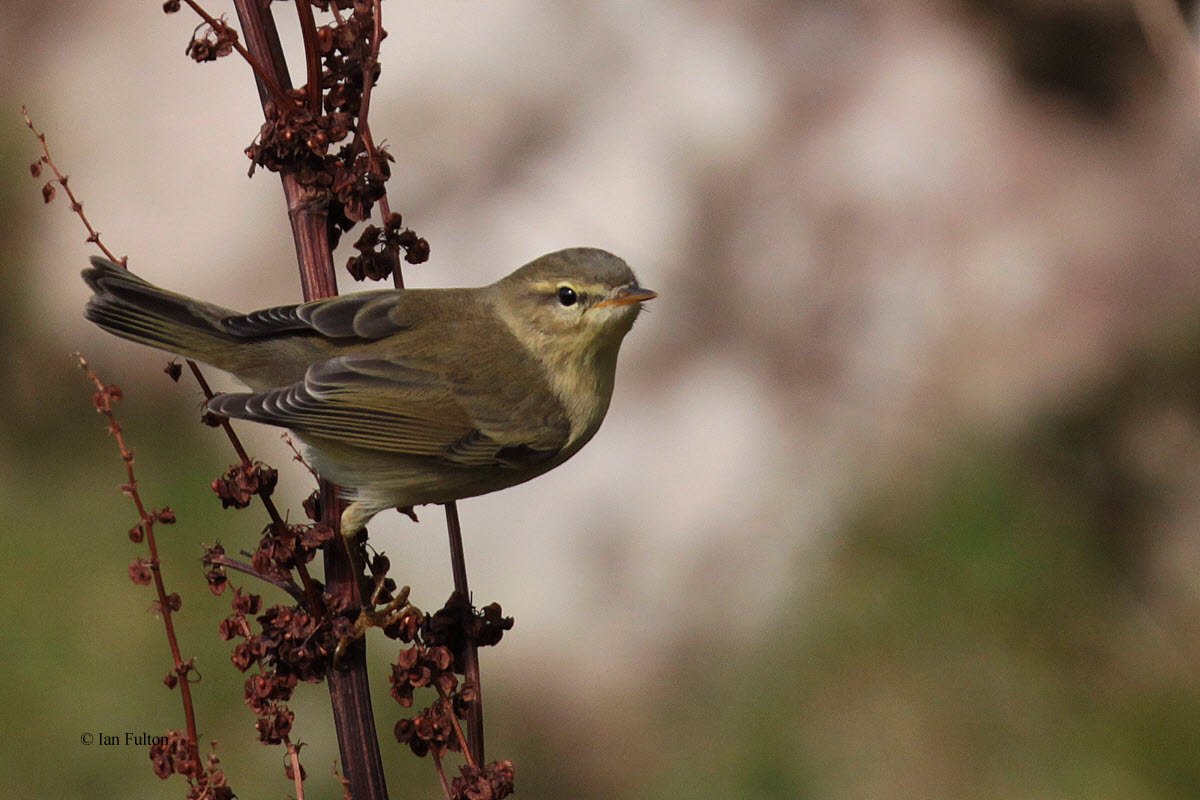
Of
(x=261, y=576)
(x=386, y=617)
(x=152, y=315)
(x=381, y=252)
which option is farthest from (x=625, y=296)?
(x=261, y=576)

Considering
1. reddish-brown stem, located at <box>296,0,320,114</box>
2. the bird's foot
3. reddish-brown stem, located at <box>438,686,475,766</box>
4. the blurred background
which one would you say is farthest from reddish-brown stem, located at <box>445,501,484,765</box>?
the blurred background

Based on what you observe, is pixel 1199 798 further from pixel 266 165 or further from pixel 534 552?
pixel 266 165

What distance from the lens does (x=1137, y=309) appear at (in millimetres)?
5348

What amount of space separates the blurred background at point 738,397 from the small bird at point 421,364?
2.02 m

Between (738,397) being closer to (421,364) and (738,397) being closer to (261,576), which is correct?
(421,364)

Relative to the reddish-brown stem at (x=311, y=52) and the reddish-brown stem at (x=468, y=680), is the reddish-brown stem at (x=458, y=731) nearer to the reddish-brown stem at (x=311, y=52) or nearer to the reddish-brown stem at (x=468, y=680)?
the reddish-brown stem at (x=468, y=680)

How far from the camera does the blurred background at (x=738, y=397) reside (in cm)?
438

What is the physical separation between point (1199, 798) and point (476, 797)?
3038 mm

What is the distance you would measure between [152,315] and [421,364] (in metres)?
0.52

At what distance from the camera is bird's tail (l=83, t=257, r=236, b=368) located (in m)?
2.25

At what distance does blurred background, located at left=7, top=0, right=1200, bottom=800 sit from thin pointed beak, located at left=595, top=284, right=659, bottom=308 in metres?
2.12

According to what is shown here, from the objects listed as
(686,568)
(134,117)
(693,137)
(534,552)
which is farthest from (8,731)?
(693,137)

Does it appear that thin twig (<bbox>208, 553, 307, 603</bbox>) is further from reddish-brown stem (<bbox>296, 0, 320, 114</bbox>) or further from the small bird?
reddish-brown stem (<bbox>296, 0, 320, 114</bbox>)

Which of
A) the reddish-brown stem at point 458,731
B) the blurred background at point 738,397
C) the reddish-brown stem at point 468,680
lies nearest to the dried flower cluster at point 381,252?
the reddish-brown stem at point 468,680
